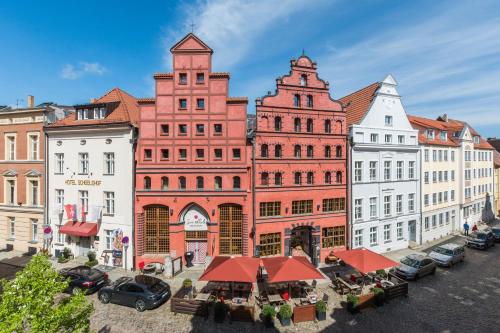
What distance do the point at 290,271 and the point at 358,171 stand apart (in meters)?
14.6

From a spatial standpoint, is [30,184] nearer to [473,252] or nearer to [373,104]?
[373,104]

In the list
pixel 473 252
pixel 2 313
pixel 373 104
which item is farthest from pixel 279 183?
pixel 473 252

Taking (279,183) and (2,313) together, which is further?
(279,183)

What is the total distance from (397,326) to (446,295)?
6.77m

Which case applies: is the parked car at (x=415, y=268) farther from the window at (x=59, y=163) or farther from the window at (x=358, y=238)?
the window at (x=59, y=163)

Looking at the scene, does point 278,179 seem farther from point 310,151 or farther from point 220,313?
point 220,313

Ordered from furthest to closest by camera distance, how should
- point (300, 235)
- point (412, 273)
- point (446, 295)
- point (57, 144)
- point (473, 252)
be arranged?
point (473, 252), point (300, 235), point (57, 144), point (412, 273), point (446, 295)

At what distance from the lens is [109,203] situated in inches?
896

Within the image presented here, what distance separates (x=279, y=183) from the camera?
22797 millimetres

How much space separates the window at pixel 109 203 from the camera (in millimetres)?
22641

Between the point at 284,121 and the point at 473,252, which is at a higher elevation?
the point at 284,121

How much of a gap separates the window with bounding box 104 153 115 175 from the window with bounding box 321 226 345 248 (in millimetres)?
20708

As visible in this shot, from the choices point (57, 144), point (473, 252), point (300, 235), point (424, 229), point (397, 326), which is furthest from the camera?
point (424, 229)

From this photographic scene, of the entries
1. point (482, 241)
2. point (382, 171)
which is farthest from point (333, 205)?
point (482, 241)
